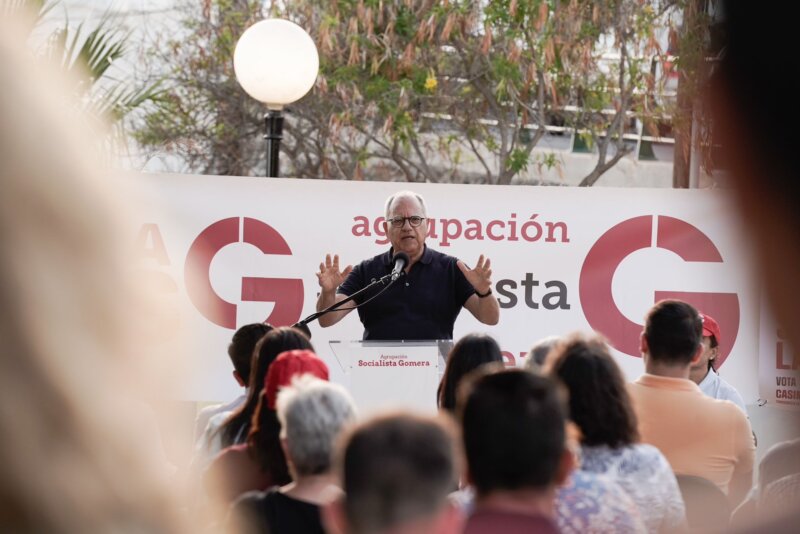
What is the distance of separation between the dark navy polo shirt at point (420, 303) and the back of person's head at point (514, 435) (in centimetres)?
383

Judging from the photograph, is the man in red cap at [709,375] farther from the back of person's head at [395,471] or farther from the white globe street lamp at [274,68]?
the back of person's head at [395,471]

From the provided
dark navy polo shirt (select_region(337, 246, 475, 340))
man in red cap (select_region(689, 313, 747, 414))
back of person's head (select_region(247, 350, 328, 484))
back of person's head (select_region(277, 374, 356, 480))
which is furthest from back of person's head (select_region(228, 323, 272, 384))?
man in red cap (select_region(689, 313, 747, 414))

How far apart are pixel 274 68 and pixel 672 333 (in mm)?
4568

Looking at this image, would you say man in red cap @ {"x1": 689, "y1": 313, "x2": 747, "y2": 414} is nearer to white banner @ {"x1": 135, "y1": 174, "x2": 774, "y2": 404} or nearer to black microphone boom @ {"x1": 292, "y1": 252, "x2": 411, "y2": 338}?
white banner @ {"x1": 135, "y1": 174, "x2": 774, "y2": 404}

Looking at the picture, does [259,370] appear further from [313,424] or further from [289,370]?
[313,424]

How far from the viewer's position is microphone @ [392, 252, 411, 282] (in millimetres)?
5789

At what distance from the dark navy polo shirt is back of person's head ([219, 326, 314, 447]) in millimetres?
2080

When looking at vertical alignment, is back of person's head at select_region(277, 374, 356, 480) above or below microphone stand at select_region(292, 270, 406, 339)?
below

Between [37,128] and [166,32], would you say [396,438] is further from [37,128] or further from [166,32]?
[166,32]

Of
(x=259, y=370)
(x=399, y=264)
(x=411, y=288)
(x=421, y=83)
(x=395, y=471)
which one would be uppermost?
(x=421, y=83)

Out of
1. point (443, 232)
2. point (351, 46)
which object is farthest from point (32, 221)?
point (351, 46)

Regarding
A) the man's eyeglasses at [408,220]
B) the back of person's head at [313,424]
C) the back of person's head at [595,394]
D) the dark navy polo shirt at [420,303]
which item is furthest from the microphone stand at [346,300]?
the back of person's head at [313,424]

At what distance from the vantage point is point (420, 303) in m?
6.15

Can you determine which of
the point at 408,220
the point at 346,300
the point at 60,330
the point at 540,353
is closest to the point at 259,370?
the point at 540,353
